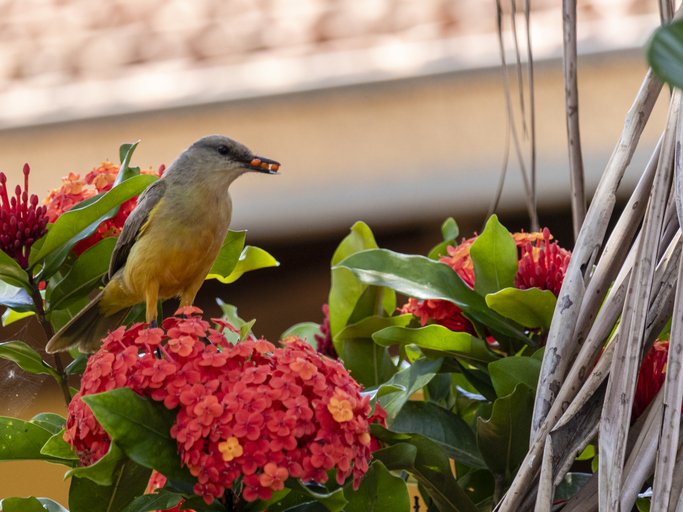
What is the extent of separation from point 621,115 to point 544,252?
2231mm

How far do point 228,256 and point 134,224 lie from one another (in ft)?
0.43

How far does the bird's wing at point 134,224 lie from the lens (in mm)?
896

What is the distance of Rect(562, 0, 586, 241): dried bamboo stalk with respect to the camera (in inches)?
23.7

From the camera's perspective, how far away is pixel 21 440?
0.71 meters

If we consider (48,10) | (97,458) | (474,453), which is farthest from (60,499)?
(48,10)

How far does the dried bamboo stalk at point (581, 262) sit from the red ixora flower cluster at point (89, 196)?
→ 562 millimetres

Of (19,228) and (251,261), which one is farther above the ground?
(19,228)

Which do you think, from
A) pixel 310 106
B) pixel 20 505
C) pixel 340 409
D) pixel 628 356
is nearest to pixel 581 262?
pixel 628 356

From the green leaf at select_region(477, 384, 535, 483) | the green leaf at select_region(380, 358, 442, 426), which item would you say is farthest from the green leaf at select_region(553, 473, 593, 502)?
the green leaf at select_region(380, 358, 442, 426)

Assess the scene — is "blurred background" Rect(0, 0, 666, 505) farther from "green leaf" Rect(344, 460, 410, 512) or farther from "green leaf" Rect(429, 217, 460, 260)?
"green leaf" Rect(344, 460, 410, 512)

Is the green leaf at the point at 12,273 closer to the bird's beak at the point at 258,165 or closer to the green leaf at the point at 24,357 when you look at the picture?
the green leaf at the point at 24,357

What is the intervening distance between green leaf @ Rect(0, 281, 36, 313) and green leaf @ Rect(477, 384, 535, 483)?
53 centimetres

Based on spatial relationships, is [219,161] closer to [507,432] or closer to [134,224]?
[134,224]

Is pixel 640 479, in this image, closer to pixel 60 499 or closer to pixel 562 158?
pixel 60 499
